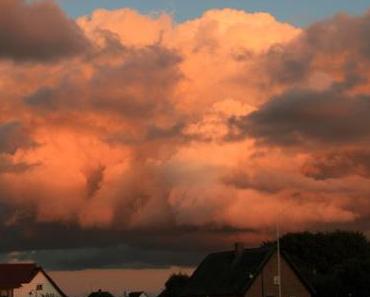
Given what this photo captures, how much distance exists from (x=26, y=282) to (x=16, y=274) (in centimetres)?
264

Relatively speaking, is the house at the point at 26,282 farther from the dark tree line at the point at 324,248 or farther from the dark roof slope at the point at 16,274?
the dark tree line at the point at 324,248

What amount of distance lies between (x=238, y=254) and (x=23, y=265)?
37018 millimetres

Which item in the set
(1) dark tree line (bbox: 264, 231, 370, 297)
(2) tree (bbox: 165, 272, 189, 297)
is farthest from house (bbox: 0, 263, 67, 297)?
(1) dark tree line (bbox: 264, 231, 370, 297)

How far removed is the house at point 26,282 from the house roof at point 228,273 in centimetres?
2390

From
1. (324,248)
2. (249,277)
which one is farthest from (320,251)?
(249,277)

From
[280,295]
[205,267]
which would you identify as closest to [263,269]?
[280,295]

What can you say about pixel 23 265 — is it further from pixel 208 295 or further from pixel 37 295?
pixel 208 295

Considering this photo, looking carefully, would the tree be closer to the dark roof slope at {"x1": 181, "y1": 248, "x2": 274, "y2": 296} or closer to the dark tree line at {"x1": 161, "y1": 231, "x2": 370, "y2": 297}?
the dark tree line at {"x1": 161, "y1": 231, "x2": 370, "y2": 297}

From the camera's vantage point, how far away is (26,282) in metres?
121

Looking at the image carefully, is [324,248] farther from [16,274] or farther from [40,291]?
[16,274]

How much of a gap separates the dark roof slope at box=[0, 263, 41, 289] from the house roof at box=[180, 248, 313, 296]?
25.5m

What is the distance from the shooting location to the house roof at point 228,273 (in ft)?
318

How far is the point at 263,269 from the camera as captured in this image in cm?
9731

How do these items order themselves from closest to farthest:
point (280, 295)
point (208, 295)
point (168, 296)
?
point (280, 295)
point (208, 295)
point (168, 296)
